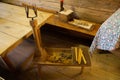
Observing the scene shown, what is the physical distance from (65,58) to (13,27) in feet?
2.35

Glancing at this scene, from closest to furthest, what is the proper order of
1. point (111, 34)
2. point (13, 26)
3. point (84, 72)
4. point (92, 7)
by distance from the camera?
1. point (111, 34)
2. point (13, 26)
3. point (84, 72)
4. point (92, 7)

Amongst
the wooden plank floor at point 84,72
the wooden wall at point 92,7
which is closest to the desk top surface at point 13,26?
the wooden wall at point 92,7

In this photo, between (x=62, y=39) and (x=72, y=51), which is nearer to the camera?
(x=72, y=51)

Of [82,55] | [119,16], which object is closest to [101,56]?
[82,55]

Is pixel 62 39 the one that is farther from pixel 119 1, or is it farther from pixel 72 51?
pixel 119 1

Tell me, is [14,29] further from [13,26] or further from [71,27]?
[71,27]

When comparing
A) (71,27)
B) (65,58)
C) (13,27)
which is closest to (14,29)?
(13,27)

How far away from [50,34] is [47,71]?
0.86 metres

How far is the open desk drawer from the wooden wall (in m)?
0.61

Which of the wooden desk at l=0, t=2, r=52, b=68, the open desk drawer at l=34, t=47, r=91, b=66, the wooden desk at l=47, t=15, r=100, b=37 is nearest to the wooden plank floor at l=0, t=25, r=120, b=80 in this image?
the open desk drawer at l=34, t=47, r=91, b=66

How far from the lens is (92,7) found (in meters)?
1.86

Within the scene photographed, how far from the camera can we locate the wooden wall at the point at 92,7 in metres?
1.73

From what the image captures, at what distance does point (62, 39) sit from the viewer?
2.32 meters

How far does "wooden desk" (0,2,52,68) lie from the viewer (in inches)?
49.9
